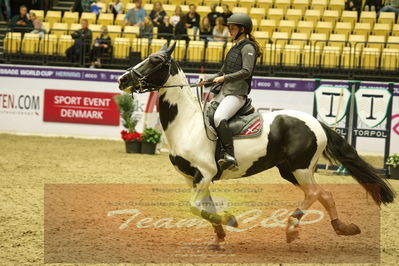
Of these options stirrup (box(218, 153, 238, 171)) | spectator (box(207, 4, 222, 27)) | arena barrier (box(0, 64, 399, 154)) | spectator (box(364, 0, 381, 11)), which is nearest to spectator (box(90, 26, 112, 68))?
arena barrier (box(0, 64, 399, 154))

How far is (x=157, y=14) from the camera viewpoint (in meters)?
20.8

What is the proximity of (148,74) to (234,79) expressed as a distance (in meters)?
0.95

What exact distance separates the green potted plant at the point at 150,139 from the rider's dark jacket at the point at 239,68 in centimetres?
913

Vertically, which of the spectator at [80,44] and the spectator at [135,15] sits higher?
the spectator at [135,15]

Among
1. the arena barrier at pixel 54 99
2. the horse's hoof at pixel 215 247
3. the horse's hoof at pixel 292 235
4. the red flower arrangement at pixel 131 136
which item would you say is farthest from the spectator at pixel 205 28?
the horse's hoof at pixel 215 247

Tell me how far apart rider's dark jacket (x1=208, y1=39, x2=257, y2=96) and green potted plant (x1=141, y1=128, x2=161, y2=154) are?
9134 millimetres

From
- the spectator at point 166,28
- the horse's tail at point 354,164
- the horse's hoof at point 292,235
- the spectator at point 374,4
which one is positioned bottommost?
the horse's hoof at point 292,235

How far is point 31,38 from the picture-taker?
2061 centimetres

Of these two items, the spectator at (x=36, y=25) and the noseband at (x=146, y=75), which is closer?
the noseband at (x=146, y=75)

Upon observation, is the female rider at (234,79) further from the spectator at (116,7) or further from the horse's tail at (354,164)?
the spectator at (116,7)

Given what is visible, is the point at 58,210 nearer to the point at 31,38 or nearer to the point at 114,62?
the point at 114,62

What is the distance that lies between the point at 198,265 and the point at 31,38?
15560mm

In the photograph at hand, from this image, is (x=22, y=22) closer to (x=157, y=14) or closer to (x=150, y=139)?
(x=157, y=14)

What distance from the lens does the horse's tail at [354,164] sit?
7.94 meters
